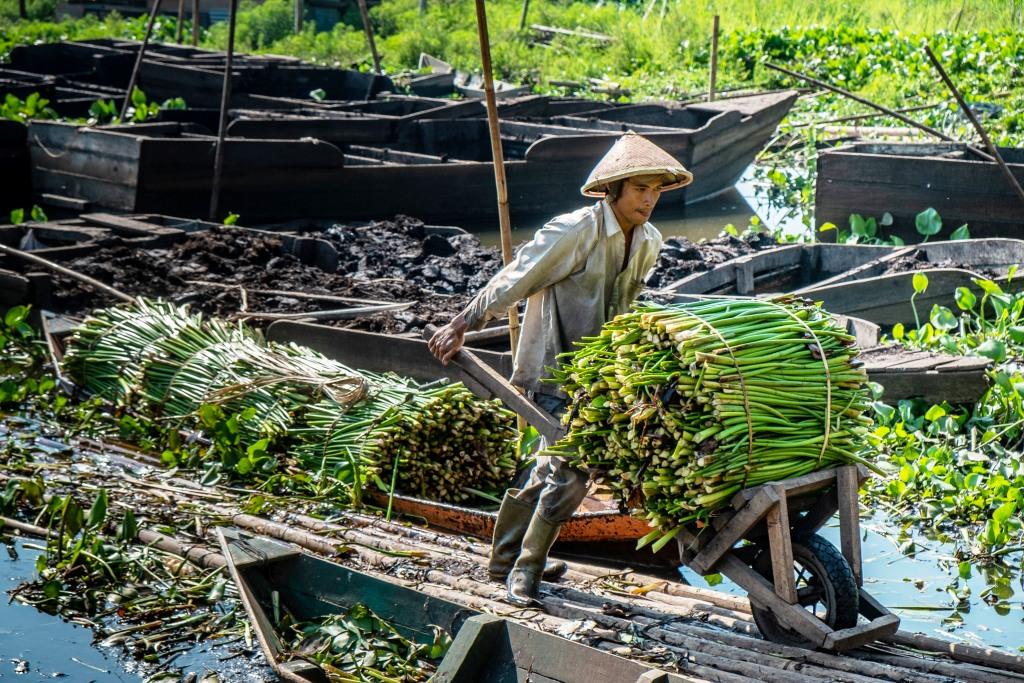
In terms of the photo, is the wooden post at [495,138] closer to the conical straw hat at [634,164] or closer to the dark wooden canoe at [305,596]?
the conical straw hat at [634,164]

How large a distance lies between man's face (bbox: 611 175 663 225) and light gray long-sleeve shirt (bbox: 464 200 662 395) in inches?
1.9

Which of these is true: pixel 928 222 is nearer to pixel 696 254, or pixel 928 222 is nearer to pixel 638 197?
pixel 696 254

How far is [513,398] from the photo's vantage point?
4.30 metres

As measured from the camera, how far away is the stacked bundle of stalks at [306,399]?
564 centimetres

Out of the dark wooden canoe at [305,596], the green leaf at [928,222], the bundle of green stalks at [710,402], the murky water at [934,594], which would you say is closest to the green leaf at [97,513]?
the dark wooden canoe at [305,596]

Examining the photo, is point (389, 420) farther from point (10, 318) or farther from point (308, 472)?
point (10, 318)

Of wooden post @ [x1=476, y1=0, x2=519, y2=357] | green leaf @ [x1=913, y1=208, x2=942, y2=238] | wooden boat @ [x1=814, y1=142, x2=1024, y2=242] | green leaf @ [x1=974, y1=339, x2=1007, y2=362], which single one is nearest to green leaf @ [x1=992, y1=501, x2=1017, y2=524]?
green leaf @ [x1=974, y1=339, x2=1007, y2=362]

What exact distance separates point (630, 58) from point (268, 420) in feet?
60.9

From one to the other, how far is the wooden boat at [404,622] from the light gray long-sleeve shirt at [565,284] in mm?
896

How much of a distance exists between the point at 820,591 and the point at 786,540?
272 millimetres

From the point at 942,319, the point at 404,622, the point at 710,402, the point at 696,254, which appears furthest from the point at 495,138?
the point at 696,254

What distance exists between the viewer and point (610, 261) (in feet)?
14.2

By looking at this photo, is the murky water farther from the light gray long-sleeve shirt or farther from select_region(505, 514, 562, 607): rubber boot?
the light gray long-sleeve shirt

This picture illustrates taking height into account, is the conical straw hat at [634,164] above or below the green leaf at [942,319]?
above
